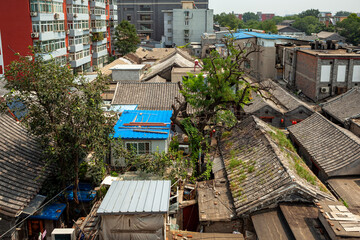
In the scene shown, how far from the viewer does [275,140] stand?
778 inches

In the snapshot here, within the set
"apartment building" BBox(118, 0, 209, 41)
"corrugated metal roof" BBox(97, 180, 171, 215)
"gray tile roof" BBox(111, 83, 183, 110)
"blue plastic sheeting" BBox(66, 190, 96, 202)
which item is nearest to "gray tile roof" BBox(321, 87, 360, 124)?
"gray tile roof" BBox(111, 83, 183, 110)

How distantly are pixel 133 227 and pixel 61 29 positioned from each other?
37.0m

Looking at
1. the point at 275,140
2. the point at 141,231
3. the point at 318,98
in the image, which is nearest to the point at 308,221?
the point at 141,231

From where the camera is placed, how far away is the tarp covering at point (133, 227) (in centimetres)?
1188

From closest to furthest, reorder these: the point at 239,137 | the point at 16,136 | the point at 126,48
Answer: the point at 16,136 → the point at 239,137 → the point at 126,48

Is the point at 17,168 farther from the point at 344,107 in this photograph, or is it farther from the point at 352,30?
the point at 352,30

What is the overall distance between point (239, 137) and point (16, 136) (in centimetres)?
1251

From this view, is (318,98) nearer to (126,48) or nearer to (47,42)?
(47,42)

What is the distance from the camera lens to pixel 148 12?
99250 millimetres

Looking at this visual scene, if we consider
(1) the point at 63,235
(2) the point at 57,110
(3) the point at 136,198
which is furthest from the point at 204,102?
(1) the point at 63,235

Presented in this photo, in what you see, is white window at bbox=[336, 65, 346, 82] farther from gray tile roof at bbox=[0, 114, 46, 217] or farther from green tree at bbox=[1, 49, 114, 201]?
gray tile roof at bbox=[0, 114, 46, 217]

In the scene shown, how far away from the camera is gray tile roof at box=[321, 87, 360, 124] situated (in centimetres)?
2720

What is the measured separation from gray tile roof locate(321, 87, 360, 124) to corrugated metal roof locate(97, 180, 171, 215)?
1855 centimetres

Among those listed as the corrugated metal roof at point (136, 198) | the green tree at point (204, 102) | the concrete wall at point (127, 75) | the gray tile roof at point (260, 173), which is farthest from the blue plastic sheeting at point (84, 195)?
the concrete wall at point (127, 75)
